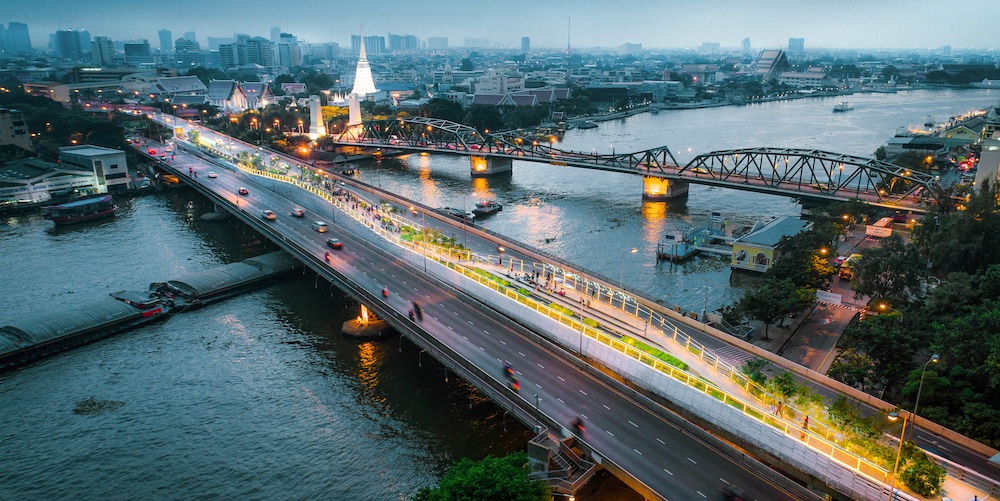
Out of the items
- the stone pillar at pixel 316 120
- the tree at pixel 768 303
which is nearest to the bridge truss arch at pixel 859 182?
the tree at pixel 768 303

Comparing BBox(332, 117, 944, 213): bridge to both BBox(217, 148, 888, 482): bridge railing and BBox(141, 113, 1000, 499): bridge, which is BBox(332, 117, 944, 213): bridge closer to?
BBox(141, 113, 1000, 499): bridge

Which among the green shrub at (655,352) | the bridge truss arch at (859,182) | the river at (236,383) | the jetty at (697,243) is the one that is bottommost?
the river at (236,383)

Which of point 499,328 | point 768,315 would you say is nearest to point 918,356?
point 768,315

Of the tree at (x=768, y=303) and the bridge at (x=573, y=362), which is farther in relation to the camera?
the tree at (x=768, y=303)

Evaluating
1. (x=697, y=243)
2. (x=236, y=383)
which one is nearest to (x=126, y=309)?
(x=236, y=383)

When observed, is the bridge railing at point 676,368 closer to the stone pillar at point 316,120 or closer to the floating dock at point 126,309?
the floating dock at point 126,309

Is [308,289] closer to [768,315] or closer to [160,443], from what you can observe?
[160,443]

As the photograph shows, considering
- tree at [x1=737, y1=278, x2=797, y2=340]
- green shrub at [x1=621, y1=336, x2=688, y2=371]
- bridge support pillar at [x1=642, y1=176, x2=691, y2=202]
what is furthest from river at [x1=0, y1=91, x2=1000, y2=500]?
tree at [x1=737, y1=278, x2=797, y2=340]
